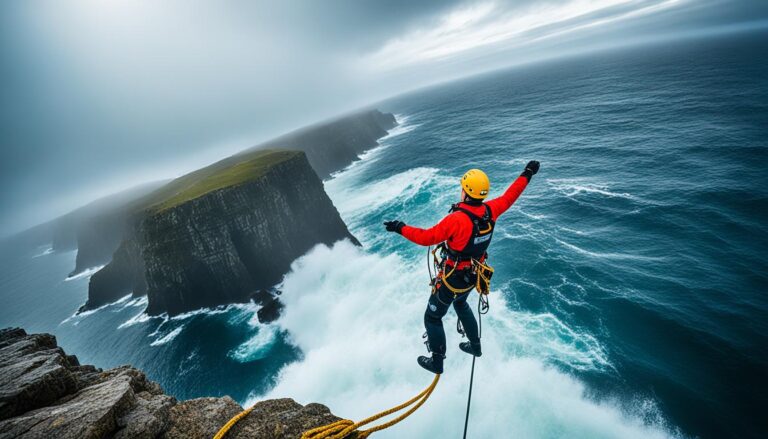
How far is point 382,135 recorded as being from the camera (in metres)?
142

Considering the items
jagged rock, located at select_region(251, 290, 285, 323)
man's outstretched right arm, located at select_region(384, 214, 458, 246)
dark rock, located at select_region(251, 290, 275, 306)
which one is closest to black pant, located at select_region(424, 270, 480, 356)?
man's outstretched right arm, located at select_region(384, 214, 458, 246)

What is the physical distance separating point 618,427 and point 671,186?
34.4 meters

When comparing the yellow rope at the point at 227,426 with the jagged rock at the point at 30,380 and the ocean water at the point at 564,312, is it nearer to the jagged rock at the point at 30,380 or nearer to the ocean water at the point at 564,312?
the jagged rock at the point at 30,380

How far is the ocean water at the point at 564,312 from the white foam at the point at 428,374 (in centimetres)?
12

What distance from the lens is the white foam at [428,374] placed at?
17391mm

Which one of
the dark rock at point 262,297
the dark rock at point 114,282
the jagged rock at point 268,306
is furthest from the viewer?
→ the dark rock at point 114,282

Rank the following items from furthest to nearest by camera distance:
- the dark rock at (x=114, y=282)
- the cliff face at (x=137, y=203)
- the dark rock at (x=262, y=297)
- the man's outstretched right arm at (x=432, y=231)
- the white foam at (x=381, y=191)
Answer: the cliff face at (x=137, y=203) → the white foam at (x=381, y=191) → the dark rock at (x=114, y=282) → the dark rock at (x=262, y=297) → the man's outstretched right arm at (x=432, y=231)

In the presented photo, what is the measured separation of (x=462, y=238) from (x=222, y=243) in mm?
44669

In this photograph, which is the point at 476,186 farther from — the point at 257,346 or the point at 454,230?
the point at 257,346

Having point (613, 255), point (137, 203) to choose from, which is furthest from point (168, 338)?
point (137, 203)

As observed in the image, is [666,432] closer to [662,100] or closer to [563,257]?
[563,257]

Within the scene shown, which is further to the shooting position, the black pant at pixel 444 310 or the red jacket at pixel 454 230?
the black pant at pixel 444 310

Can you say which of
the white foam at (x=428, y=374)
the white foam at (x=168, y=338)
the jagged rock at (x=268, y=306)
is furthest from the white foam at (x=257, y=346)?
the white foam at (x=168, y=338)

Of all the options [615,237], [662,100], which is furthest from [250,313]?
[662,100]
